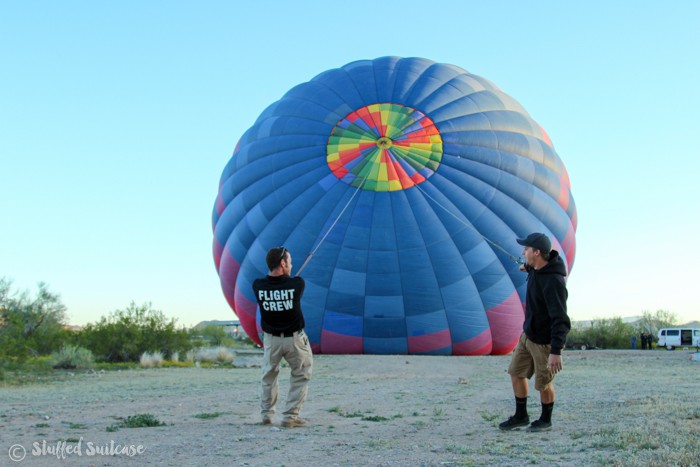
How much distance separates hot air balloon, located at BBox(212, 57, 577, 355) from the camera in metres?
16.3

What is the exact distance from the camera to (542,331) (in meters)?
5.18

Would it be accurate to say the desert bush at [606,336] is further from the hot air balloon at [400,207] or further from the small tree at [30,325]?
the small tree at [30,325]

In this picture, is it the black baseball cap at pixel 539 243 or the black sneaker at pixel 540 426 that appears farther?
the black baseball cap at pixel 539 243

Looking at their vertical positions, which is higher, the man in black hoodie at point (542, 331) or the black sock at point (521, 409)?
the man in black hoodie at point (542, 331)

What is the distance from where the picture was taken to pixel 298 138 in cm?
1831

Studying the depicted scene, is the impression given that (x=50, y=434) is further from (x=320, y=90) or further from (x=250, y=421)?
(x=320, y=90)

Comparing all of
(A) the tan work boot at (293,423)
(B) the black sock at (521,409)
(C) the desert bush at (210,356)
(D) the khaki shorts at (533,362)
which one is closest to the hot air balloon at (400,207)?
(C) the desert bush at (210,356)

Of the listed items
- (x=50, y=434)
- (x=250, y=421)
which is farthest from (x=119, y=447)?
(x=250, y=421)

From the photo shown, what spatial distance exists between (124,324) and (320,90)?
28.7ft

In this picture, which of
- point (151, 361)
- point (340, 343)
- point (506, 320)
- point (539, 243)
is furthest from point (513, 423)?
point (151, 361)

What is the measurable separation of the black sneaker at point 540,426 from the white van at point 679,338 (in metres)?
26.5

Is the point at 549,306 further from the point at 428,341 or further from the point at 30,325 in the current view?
the point at 30,325

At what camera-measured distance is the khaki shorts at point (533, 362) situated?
5.13m

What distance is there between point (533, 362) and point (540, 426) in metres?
0.53
